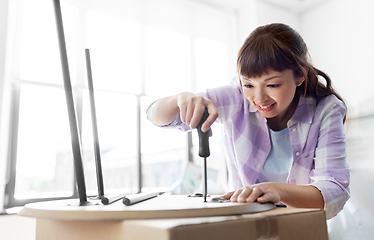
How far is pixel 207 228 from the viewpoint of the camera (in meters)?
0.28

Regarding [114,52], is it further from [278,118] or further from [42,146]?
[278,118]

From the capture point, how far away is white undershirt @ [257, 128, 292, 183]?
81 cm

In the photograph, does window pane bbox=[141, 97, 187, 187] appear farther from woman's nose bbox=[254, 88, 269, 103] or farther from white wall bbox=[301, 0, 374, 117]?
woman's nose bbox=[254, 88, 269, 103]

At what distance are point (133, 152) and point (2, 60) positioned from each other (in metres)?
1.10

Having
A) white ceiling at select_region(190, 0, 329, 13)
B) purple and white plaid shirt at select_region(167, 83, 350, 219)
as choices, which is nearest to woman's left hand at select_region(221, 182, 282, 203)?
purple and white plaid shirt at select_region(167, 83, 350, 219)

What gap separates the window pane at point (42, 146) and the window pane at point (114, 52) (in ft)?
1.22

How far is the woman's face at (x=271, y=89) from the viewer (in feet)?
2.32

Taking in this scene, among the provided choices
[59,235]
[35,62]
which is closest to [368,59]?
[35,62]

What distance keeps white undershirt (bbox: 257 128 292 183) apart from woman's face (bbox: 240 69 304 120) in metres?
0.10

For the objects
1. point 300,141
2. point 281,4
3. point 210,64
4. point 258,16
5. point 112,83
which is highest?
point 281,4

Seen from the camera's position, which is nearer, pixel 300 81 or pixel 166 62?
pixel 300 81

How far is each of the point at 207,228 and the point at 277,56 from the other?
0.53 metres

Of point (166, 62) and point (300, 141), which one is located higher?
point (166, 62)

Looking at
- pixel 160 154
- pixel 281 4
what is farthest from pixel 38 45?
pixel 281 4
